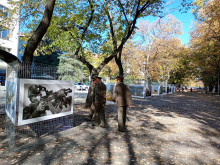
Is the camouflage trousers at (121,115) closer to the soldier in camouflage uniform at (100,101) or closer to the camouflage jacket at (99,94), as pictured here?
the soldier in camouflage uniform at (100,101)

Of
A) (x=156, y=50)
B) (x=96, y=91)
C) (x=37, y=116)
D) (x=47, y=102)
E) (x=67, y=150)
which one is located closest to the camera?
(x=67, y=150)

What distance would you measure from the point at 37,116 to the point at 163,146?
383 centimetres

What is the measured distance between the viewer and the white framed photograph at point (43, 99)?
15.5 ft

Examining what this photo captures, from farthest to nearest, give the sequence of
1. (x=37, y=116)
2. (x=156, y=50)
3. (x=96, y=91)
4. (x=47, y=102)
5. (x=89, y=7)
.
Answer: (x=156, y=50) < (x=89, y=7) < (x=96, y=91) < (x=47, y=102) < (x=37, y=116)

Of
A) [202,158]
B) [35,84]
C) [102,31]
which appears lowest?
[202,158]

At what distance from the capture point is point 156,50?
78.3 ft

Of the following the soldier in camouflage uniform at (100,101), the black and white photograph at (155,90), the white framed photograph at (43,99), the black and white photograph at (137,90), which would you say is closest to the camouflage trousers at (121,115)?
the soldier in camouflage uniform at (100,101)

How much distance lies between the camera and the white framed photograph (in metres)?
4.72

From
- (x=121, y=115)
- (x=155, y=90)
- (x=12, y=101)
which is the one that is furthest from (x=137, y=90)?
(x=12, y=101)

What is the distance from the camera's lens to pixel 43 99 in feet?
17.3

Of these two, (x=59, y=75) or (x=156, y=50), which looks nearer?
(x=59, y=75)

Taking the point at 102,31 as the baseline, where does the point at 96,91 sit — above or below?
below

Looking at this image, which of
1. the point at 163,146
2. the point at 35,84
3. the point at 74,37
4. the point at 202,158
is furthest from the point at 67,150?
the point at 74,37

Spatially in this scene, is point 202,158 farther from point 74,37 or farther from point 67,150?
point 74,37
